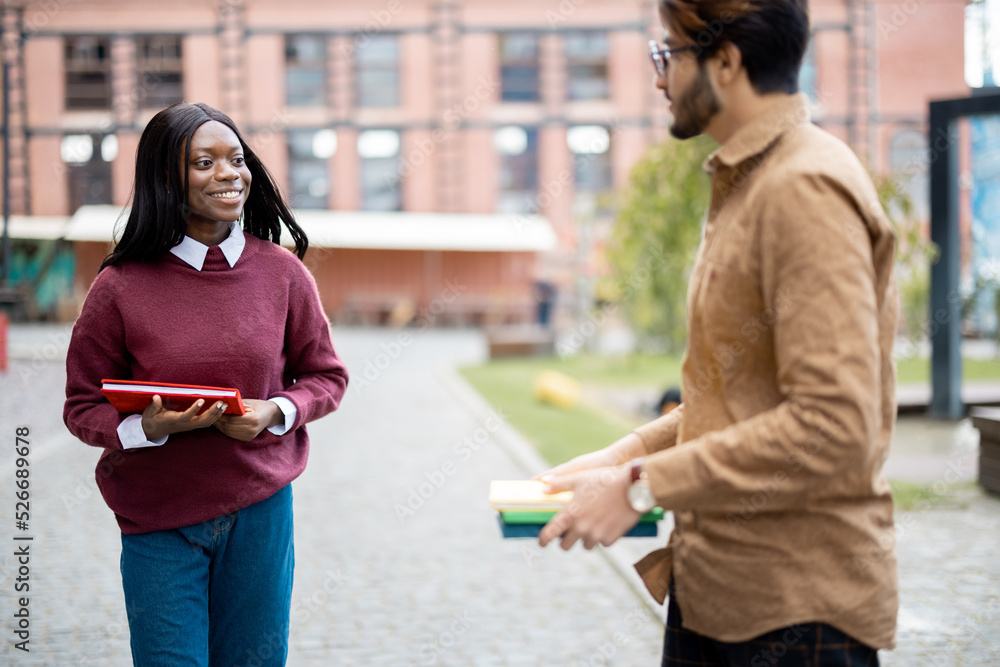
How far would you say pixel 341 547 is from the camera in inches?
223

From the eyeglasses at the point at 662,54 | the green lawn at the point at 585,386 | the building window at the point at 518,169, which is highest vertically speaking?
the building window at the point at 518,169

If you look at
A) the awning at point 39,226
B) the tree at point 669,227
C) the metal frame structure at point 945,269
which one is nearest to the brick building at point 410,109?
the awning at point 39,226

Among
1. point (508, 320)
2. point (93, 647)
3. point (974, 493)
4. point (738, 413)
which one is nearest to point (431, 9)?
point (508, 320)

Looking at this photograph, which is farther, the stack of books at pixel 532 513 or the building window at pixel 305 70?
the building window at pixel 305 70

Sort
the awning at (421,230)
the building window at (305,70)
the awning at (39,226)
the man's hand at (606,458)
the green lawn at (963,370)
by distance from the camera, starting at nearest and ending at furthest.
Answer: the man's hand at (606,458), the green lawn at (963,370), the awning at (39,226), the awning at (421,230), the building window at (305,70)

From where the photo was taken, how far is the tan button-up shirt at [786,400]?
137 cm

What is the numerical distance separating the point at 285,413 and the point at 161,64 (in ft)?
98.1

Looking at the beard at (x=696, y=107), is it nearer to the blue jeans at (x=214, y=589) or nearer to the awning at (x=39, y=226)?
the blue jeans at (x=214, y=589)

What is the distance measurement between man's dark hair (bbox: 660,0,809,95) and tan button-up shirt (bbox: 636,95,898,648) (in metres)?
0.07

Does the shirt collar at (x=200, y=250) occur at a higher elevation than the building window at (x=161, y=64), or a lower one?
lower

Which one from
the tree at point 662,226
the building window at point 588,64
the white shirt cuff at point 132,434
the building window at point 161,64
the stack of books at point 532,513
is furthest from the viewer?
the building window at point 588,64

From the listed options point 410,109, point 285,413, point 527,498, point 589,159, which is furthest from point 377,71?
point 527,498

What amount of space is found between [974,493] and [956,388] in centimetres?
384

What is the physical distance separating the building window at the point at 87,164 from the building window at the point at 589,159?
50.0 feet
